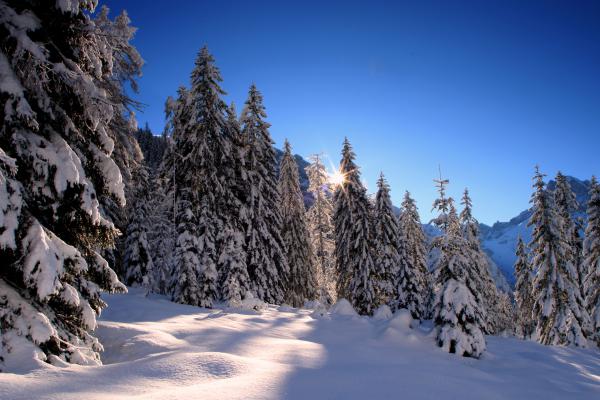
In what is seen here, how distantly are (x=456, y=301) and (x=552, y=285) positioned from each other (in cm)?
1759

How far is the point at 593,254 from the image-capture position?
22.9 m

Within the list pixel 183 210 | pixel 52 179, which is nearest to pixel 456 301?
pixel 52 179

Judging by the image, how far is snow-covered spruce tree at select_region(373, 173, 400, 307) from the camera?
2742cm

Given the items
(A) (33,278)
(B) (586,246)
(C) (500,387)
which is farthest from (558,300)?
(A) (33,278)

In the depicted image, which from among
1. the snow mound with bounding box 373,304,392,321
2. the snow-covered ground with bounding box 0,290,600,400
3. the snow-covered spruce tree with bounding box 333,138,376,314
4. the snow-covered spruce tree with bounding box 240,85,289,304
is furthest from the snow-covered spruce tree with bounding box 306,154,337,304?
the snow-covered ground with bounding box 0,290,600,400

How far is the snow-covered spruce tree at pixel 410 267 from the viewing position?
27.6 m

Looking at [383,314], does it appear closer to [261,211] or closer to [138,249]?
[261,211]

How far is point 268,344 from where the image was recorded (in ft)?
26.6

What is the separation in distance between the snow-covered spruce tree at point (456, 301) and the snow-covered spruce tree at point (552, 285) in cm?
1594

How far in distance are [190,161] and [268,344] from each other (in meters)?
14.1

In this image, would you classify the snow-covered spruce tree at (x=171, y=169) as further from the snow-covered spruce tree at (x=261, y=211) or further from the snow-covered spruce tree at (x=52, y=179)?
the snow-covered spruce tree at (x=52, y=179)

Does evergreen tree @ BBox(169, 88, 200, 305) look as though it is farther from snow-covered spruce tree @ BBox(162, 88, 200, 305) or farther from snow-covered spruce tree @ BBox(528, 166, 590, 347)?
snow-covered spruce tree @ BBox(528, 166, 590, 347)

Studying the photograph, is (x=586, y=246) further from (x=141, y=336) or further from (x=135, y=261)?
(x=135, y=261)

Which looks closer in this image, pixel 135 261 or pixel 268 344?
pixel 268 344
